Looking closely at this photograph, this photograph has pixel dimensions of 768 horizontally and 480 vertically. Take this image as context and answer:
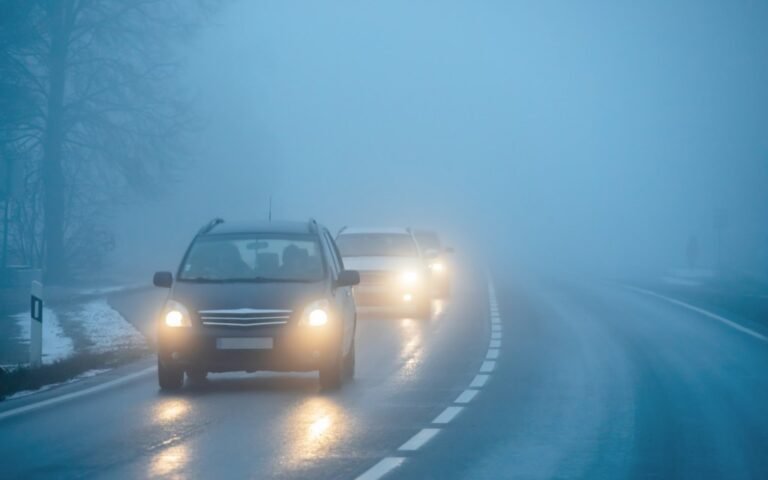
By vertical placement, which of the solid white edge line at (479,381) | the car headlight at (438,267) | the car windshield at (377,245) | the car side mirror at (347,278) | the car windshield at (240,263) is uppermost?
the car windshield at (377,245)

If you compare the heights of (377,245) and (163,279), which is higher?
(377,245)

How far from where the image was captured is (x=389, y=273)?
93.4 feet

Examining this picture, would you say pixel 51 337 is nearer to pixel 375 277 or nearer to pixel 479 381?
pixel 375 277

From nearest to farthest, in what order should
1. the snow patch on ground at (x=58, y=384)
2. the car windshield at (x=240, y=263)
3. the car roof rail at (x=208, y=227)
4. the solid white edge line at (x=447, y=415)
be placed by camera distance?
the solid white edge line at (x=447, y=415) → the snow patch on ground at (x=58, y=384) → the car windshield at (x=240, y=263) → the car roof rail at (x=208, y=227)

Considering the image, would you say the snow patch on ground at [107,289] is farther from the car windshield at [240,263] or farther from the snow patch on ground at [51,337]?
the car windshield at [240,263]

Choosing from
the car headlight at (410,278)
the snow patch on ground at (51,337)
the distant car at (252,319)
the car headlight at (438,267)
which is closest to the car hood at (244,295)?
the distant car at (252,319)

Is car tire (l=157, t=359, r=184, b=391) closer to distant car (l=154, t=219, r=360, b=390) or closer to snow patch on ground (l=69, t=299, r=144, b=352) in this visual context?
distant car (l=154, t=219, r=360, b=390)

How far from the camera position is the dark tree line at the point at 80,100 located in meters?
35.6

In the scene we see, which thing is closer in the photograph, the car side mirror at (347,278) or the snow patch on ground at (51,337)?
the car side mirror at (347,278)

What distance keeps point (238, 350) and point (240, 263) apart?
1.70 meters

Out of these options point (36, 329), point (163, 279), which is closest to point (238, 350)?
point (163, 279)

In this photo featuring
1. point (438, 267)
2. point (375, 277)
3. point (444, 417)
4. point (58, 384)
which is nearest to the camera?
point (444, 417)

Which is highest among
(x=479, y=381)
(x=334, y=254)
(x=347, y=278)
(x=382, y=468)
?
(x=334, y=254)

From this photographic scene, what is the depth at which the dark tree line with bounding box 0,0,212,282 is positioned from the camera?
35594 mm
